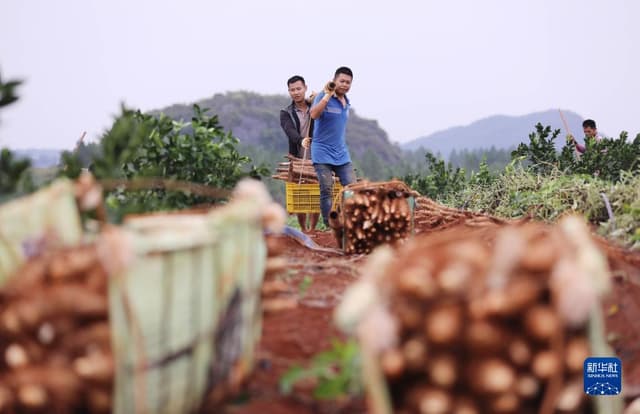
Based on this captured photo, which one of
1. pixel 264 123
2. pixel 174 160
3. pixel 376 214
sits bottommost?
pixel 376 214

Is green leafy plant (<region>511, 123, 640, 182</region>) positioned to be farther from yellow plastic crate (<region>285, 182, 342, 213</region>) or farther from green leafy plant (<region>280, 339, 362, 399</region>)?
green leafy plant (<region>280, 339, 362, 399</region>)

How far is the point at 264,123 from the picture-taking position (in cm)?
6375

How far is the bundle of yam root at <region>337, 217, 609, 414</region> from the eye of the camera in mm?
1245

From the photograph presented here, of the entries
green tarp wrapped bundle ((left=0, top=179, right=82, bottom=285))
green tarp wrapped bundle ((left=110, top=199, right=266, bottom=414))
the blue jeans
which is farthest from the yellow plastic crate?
green tarp wrapped bundle ((left=0, top=179, right=82, bottom=285))

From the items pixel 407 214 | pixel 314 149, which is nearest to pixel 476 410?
pixel 407 214

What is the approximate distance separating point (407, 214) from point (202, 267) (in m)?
3.35

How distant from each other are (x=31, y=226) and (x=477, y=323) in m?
1.18

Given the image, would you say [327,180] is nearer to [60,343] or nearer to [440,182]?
[440,182]

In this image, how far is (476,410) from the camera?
1.28m

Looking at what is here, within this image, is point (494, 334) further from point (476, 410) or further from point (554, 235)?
point (554, 235)

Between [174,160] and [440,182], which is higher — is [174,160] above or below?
above

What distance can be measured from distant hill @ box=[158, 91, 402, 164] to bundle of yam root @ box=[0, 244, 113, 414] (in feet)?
178

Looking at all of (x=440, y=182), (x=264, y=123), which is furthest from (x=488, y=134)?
(x=440, y=182)

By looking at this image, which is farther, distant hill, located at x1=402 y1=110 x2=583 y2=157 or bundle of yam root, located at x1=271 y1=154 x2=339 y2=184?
distant hill, located at x1=402 y1=110 x2=583 y2=157
